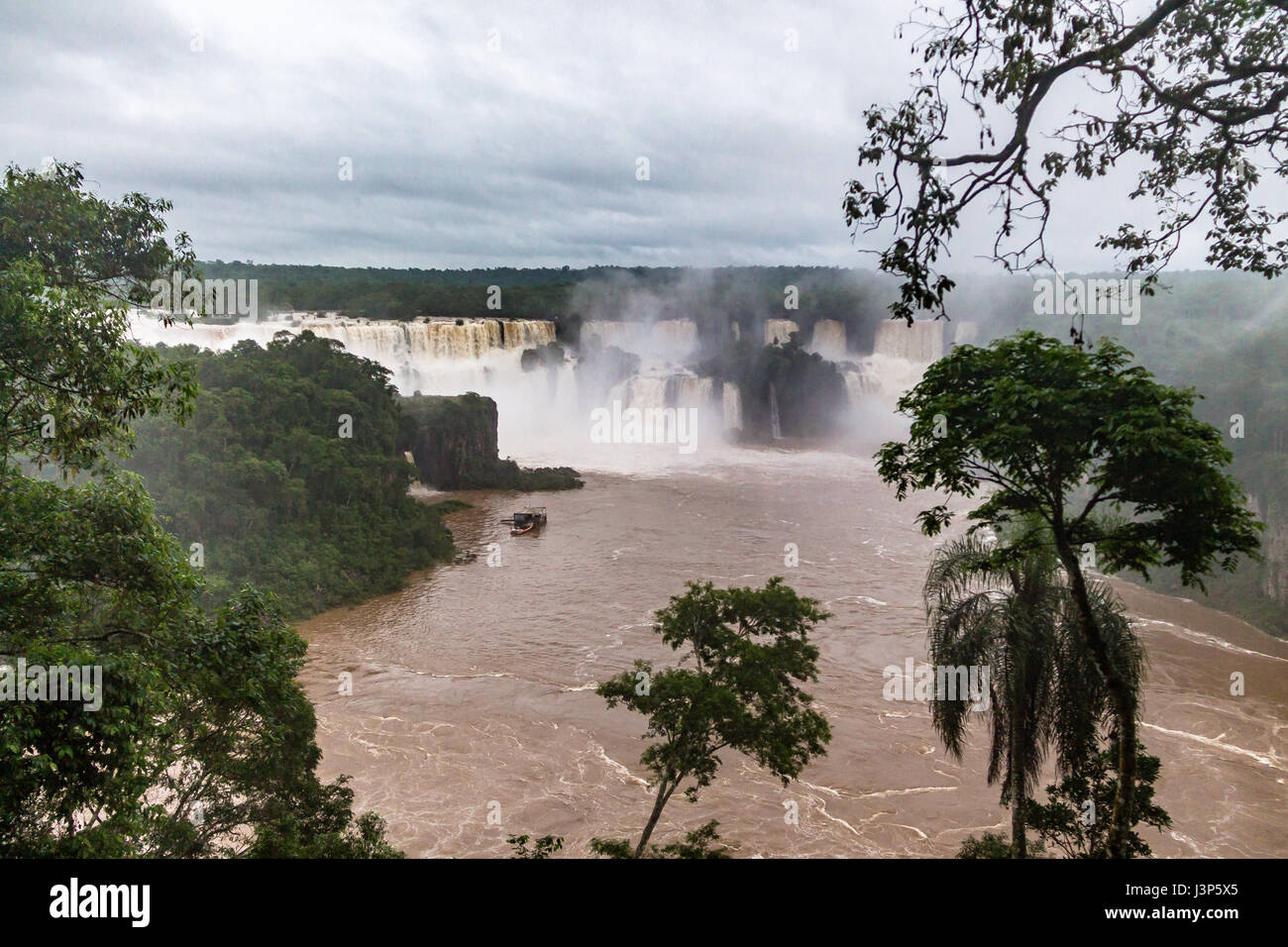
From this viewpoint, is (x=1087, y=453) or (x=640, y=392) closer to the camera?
(x=1087, y=453)

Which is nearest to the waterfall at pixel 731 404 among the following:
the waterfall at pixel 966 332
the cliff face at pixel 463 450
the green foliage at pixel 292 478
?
the waterfall at pixel 966 332

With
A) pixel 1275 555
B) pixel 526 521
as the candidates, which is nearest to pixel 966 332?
pixel 1275 555

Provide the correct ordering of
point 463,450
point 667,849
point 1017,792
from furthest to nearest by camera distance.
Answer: point 463,450 → point 667,849 → point 1017,792

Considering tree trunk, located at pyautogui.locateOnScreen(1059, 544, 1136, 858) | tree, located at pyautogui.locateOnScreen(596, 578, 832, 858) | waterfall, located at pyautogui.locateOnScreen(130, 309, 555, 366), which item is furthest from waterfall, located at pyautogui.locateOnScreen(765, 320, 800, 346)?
tree trunk, located at pyautogui.locateOnScreen(1059, 544, 1136, 858)

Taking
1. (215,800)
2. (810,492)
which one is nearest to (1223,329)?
(810,492)

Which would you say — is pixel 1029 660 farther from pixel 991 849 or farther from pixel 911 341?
pixel 911 341

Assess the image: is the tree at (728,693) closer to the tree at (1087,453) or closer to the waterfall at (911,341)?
the tree at (1087,453)
